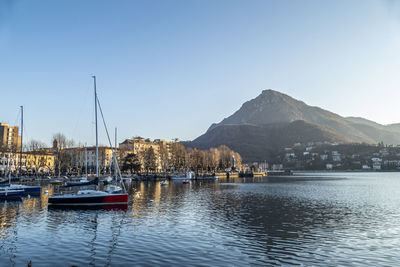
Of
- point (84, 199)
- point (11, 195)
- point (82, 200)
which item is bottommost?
point (11, 195)

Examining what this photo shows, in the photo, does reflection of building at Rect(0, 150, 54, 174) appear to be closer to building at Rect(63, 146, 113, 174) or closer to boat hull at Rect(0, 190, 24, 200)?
building at Rect(63, 146, 113, 174)

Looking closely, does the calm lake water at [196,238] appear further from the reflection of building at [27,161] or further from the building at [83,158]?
the reflection of building at [27,161]

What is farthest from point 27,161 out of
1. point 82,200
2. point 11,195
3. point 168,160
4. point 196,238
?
point 196,238

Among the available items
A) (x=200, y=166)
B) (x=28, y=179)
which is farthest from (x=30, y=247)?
(x=200, y=166)

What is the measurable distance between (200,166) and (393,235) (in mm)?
154318

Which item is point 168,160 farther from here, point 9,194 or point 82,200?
point 82,200

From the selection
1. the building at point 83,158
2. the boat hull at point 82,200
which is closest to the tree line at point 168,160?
the building at point 83,158

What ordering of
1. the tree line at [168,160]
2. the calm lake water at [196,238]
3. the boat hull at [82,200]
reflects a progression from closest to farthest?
the calm lake water at [196,238] → the boat hull at [82,200] → the tree line at [168,160]

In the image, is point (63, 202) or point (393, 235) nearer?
point (393, 235)

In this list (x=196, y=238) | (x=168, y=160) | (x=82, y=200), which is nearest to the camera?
(x=196, y=238)

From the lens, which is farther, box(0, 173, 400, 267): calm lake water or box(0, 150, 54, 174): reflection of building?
box(0, 150, 54, 174): reflection of building

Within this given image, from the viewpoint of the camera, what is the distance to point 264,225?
3180cm

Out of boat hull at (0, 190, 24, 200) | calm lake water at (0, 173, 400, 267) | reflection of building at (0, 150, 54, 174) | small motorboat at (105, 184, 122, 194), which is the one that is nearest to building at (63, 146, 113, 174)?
reflection of building at (0, 150, 54, 174)

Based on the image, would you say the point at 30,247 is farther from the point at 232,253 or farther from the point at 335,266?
the point at 335,266
